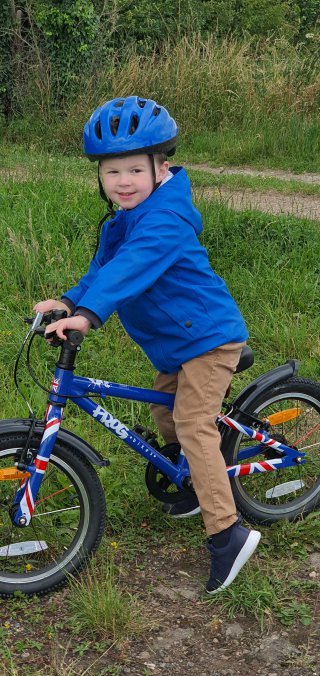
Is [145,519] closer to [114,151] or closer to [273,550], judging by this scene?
[273,550]

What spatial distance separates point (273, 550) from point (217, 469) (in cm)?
61

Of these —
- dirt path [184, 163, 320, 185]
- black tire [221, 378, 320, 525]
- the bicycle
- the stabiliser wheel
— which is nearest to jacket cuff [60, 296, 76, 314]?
the bicycle

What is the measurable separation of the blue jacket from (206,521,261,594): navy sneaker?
659mm

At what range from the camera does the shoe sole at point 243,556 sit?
3018mm

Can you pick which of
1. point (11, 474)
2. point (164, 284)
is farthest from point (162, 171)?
point (11, 474)

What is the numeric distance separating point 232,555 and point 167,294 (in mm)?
987

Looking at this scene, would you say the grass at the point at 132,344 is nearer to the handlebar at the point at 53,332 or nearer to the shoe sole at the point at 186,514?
the shoe sole at the point at 186,514

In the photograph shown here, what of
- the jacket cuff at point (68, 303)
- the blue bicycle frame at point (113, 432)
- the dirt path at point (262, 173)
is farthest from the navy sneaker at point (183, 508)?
the dirt path at point (262, 173)

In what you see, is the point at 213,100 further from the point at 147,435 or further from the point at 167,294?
the point at 167,294

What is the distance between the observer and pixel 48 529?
10.5 feet

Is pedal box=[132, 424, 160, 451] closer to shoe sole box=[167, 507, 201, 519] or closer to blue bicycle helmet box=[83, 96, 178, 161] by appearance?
shoe sole box=[167, 507, 201, 519]

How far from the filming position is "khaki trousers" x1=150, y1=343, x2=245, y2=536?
3004 millimetres

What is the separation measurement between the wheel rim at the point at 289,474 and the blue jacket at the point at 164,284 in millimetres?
607

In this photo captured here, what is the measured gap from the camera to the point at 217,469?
3.03m
